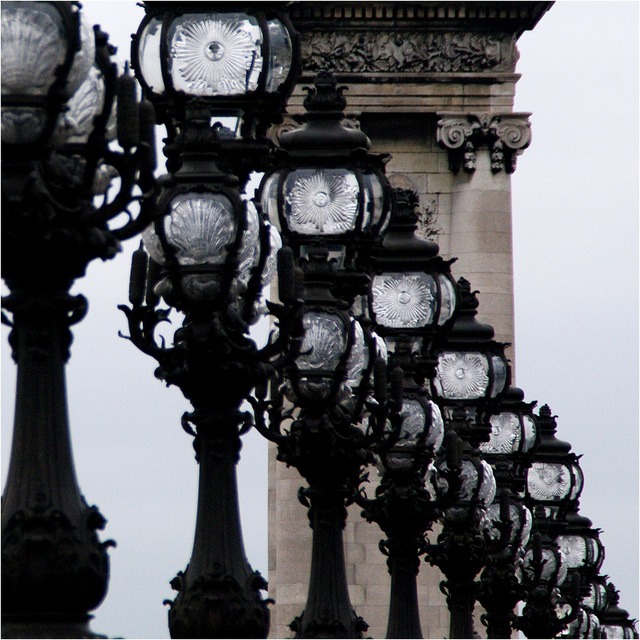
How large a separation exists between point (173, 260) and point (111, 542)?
3.02 metres

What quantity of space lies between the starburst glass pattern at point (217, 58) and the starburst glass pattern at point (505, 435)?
1155 cm

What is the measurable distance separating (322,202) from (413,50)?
30.4 m

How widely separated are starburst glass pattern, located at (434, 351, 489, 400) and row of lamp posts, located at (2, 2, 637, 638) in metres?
0.02

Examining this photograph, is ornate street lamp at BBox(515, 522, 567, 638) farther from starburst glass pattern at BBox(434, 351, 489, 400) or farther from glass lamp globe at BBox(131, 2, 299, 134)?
glass lamp globe at BBox(131, 2, 299, 134)

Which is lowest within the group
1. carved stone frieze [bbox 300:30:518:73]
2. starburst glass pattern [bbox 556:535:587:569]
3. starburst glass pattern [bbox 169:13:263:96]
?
starburst glass pattern [bbox 169:13:263:96]

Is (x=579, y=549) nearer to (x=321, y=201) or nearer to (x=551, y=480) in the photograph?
(x=551, y=480)

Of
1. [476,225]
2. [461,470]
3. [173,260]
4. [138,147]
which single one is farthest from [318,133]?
[476,225]

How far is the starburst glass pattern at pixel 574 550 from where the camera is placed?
37812mm

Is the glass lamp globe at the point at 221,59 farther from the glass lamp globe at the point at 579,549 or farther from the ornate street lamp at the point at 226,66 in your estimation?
the glass lamp globe at the point at 579,549

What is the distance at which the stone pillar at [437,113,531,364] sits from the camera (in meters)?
44.3

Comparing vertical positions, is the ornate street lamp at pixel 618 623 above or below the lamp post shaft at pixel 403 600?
above

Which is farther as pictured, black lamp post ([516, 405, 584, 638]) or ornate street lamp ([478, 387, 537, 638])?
black lamp post ([516, 405, 584, 638])

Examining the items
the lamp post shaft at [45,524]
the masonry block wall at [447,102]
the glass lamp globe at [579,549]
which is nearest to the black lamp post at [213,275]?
the lamp post shaft at [45,524]

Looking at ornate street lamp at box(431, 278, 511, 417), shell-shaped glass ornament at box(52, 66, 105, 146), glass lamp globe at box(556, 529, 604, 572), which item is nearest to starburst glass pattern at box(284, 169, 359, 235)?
ornate street lamp at box(431, 278, 511, 417)
